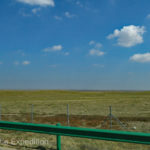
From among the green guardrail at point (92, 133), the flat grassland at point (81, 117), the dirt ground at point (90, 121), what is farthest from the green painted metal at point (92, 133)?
the dirt ground at point (90, 121)

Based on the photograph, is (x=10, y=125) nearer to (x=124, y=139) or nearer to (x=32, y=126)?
(x=32, y=126)

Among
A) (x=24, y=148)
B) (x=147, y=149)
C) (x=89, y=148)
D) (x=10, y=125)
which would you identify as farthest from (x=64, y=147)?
(x=147, y=149)

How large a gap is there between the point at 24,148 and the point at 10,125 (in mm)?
750

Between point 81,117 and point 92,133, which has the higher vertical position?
point 92,133

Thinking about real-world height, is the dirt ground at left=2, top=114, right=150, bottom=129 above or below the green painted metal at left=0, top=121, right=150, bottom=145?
below

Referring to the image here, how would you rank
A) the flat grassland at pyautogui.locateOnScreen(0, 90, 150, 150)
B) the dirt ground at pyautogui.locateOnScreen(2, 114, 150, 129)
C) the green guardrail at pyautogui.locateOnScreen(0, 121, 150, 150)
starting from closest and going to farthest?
the green guardrail at pyautogui.locateOnScreen(0, 121, 150, 150) < the flat grassland at pyautogui.locateOnScreen(0, 90, 150, 150) < the dirt ground at pyautogui.locateOnScreen(2, 114, 150, 129)

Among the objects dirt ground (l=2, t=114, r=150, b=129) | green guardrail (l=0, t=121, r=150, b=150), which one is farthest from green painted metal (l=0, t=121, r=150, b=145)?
dirt ground (l=2, t=114, r=150, b=129)

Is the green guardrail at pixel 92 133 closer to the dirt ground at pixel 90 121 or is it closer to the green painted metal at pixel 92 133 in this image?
the green painted metal at pixel 92 133

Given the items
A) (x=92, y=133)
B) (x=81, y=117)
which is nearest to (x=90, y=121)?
(x=81, y=117)

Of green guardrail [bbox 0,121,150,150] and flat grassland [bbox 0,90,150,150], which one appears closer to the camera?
green guardrail [bbox 0,121,150,150]

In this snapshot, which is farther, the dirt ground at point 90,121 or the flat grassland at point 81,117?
the dirt ground at point 90,121

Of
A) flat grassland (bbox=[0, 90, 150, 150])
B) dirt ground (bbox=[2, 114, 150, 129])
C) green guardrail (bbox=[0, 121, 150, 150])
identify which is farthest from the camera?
dirt ground (bbox=[2, 114, 150, 129])

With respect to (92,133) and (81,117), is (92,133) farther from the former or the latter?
(81,117)

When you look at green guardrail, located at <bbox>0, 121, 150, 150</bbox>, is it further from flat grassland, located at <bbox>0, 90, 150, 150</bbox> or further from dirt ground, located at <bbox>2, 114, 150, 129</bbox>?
dirt ground, located at <bbox>2, 114, 150, 129</bbox>
